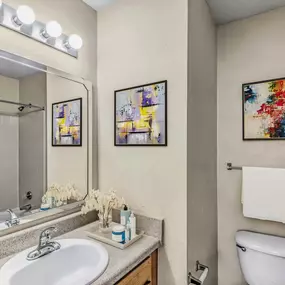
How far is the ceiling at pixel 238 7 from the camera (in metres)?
1.49

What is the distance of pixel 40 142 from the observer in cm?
140

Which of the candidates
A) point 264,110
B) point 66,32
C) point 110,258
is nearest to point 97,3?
point 66,32

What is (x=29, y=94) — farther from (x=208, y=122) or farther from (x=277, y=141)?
(x=277, y=141)

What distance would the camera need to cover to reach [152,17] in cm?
138

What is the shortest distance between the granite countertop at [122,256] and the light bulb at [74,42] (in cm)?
127

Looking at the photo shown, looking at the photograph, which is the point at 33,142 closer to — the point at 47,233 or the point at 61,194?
the point at 61,194

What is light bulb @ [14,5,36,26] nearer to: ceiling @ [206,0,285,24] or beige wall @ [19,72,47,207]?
beige wall @ [19,72,47,207]

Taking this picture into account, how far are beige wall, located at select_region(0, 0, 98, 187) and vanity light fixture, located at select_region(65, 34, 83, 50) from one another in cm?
6

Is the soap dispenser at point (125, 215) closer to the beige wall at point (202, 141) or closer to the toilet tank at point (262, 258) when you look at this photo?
the beige wall at point (202, 141)

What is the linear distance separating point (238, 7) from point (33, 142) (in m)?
1.73

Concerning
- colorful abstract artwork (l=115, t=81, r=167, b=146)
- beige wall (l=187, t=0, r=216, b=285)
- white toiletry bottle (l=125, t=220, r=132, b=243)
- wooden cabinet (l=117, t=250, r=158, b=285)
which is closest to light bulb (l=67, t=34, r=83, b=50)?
colorful abstract artwork (l=115, t=81, r=167, b=146)

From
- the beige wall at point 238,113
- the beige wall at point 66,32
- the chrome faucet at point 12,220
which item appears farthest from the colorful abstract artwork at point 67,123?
the beige wall at point 238,113

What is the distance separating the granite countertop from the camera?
0.96 metres

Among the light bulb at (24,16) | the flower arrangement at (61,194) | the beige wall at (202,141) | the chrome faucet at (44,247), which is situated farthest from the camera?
the flower arrangement at (61,194)
